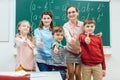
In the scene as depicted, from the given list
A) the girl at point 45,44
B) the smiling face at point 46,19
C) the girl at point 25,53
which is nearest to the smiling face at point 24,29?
the girl at point 25,53

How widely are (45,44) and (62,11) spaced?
1.08m

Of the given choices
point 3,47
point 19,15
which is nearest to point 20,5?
point 19,15

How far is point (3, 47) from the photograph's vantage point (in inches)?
138

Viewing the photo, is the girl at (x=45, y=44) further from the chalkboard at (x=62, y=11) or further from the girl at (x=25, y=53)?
the chalkboard at (x=62, y=11)

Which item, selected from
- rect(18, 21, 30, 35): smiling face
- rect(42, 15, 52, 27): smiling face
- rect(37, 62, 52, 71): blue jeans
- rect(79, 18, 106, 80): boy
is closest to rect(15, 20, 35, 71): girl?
rect(18, 21, 30, 35): smiling face

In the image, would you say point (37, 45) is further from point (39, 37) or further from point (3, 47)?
point (3, 47)

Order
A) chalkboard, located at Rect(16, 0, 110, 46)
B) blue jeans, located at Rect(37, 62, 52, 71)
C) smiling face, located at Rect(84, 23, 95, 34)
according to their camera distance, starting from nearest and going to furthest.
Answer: smiling face, located at Rect(84, 23, 95, 34) → blue jeans, located at Rect(37, 62, 52, 71) → chalkboard, located at Rect(16, 0, 110, 46)

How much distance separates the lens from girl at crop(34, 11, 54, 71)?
2.70 m

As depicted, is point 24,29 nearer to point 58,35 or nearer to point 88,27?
point 58,35

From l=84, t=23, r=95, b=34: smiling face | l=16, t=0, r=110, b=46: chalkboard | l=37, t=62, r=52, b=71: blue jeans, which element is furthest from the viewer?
l=16, t=0, r=110, b=46: chalkboard

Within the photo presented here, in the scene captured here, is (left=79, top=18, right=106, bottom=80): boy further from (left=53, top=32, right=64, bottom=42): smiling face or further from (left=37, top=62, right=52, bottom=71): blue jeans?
(left=37, top=62, right=52, bottom=71): blue jeans

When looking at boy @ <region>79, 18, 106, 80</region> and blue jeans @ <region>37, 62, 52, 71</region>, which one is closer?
boy @ <region>79, 18, 106, 80</region>

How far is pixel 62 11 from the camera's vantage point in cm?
359

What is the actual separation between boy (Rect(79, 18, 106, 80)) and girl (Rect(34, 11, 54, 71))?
0.43m
